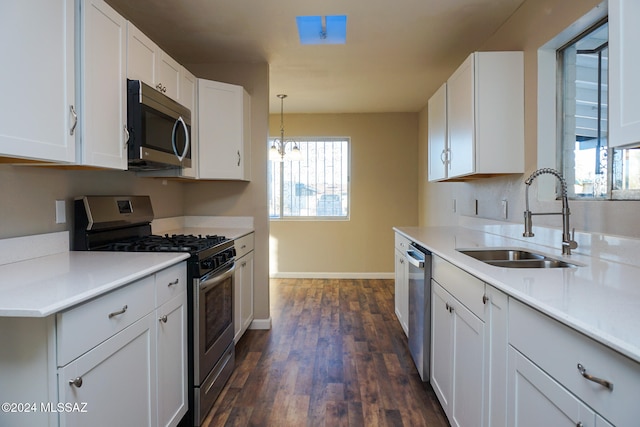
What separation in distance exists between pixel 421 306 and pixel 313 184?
11.3 ft

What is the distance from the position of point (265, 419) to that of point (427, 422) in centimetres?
88

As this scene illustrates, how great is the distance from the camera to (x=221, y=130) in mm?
3000

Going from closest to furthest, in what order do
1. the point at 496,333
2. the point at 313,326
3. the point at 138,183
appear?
the point at 496,333 → the point at 138,183 → the point at 313,326

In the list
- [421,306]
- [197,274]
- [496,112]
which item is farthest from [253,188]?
[496,112]

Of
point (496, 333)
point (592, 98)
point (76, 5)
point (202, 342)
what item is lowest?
point (202, 342)

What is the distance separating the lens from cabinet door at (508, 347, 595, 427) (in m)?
0.88

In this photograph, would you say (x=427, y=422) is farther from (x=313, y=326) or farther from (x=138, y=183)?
(x=138, y=183)

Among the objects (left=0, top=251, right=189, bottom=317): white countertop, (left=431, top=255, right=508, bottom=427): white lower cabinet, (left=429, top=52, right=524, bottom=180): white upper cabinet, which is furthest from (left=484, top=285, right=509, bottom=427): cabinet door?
(left=0, top=251, right=189, bottom=317): white countertop

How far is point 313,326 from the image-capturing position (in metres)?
3.41

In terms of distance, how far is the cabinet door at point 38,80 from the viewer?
121cm

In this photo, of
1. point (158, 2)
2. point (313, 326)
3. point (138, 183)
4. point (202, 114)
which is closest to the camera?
point (158, 2)

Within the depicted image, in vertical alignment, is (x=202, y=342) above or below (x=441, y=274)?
below

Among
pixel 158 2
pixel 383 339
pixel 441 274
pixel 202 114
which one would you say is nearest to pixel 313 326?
pixel 383 339

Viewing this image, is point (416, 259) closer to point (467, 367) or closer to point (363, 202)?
point (467, 367)
